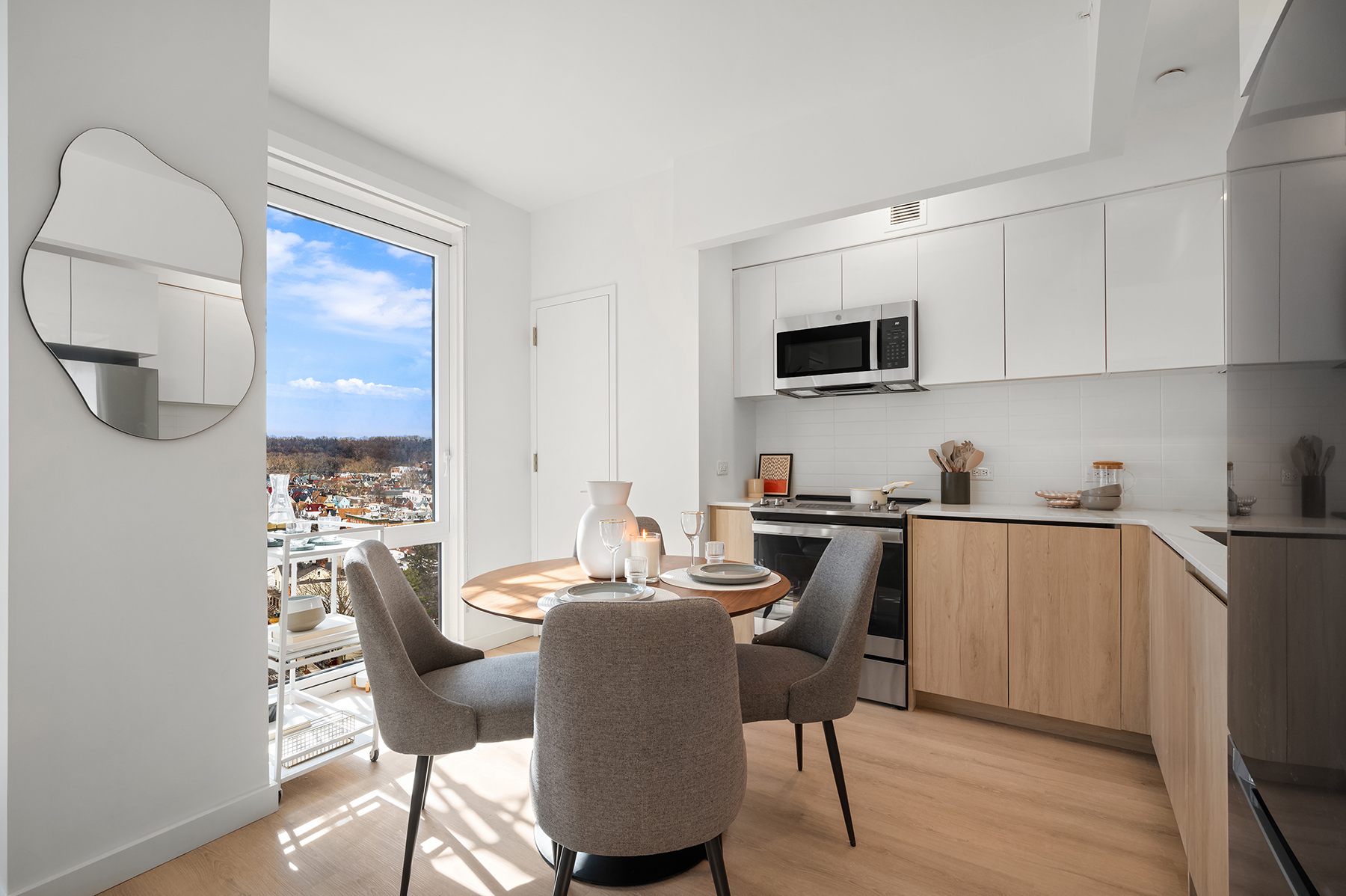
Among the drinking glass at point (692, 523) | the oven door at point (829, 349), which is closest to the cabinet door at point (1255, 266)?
the drinking glass at point (692, 523)

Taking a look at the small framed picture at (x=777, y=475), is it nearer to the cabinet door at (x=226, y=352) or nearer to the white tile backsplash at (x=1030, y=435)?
the white tile backsplash at (x=1030, y=435)

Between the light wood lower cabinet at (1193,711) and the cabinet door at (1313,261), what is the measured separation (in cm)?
85

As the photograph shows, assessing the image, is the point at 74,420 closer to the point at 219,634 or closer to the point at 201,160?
the point at 219,634

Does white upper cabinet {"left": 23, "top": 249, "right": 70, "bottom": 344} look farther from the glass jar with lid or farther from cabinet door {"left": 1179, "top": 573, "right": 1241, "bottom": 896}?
the glass jar with lid

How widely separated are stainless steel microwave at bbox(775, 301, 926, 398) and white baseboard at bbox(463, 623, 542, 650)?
2.07 m

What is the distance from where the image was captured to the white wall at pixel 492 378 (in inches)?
146

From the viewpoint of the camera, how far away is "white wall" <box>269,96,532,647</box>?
3.72 m

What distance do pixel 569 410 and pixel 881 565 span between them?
2.15m

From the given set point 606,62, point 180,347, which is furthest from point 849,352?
point 180,347

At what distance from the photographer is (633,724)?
1193 millimetres

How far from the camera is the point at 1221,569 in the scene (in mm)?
1339

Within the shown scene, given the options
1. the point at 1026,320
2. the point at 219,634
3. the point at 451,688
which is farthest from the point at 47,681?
the point at 1026,320

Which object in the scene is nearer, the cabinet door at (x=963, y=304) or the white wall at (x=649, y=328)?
the cabinet door at (x=963, y=304)

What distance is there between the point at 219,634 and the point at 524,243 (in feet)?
9.65
